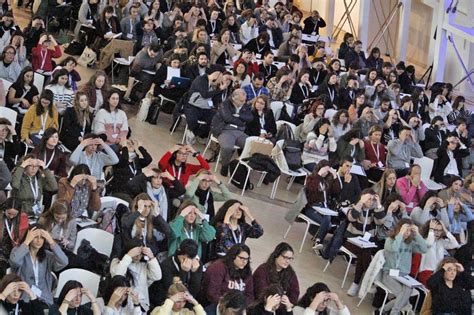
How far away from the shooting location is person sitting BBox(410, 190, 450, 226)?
1253 cm

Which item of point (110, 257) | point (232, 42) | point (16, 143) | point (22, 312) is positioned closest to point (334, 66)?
point (232, 42)

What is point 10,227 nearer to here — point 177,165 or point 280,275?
point 280,275

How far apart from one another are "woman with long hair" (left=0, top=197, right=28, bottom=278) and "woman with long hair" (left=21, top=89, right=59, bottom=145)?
2.46m

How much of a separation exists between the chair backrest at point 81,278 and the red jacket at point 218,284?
94 cm

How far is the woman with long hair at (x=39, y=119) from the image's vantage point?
42.2 feet

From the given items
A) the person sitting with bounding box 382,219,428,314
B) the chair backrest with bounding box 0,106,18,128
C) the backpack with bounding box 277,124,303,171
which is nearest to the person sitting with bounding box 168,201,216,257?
the person sitting with bounding box 382,219,428,314

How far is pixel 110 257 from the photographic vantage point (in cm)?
1030

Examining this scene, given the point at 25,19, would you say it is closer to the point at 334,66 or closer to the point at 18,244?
the point at 334,66

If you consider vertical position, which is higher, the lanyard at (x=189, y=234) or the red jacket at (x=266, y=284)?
the lanyard at (x=189, y=234)

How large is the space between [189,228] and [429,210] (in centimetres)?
292

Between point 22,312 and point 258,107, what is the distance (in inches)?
227

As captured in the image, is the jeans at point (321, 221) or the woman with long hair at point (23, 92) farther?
the woman with long hair at point (23, 92)

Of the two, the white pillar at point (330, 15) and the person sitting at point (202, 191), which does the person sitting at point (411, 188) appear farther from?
the white pillar at point (330, 15)

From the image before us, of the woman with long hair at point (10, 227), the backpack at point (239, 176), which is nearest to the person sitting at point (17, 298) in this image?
the woman with long hair at point (10, 227)
